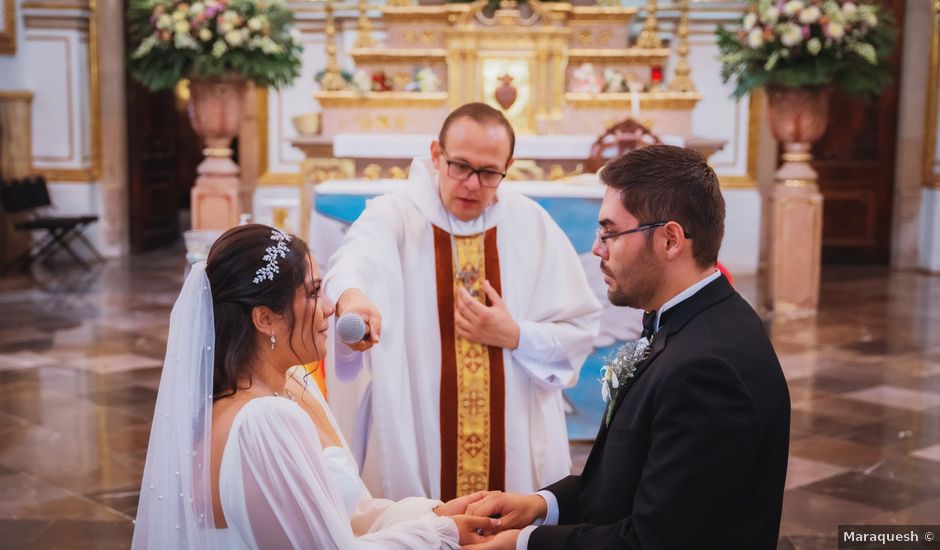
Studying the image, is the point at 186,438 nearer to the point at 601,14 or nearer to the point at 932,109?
the point at 601,14

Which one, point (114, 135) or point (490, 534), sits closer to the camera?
point (490, 534)

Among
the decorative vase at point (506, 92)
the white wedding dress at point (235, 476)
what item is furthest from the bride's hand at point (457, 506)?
the decorative vase at point (506, 92)

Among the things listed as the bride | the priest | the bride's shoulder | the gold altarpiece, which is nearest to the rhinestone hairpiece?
the bride

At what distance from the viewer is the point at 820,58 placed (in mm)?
9406

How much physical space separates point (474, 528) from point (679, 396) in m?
0.67

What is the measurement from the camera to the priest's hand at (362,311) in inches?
117

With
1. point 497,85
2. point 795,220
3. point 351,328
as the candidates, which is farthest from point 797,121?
point 351,328

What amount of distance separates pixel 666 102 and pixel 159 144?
7076 mm

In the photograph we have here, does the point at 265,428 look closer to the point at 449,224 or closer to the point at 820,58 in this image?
the point at 449,224

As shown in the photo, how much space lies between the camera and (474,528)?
2596 mm

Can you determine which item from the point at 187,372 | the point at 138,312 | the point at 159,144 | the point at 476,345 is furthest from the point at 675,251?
the point at 159,144

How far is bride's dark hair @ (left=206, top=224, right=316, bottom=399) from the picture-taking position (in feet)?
7.83

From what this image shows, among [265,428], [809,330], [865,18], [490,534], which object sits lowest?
[809,330]

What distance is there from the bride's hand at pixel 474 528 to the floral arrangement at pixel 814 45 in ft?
24.2
